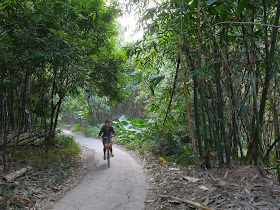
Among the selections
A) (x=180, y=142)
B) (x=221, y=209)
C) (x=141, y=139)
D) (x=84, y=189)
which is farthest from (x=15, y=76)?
(x=141, y=139)

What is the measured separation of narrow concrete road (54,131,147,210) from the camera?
13.1ft

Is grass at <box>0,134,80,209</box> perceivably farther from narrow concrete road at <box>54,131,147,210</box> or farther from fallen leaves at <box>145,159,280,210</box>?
fallen leaves at <box>145,159,280,210</box>

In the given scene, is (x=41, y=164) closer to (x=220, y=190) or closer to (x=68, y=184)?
(x=68, y=184)

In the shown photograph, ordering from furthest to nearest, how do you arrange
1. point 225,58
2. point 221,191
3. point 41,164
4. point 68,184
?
1. point 41,164
2. point 68,184
3. point 221,191
4. point 225,58

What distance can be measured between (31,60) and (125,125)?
9.98 m

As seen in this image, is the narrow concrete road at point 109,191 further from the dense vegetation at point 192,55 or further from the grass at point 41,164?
the dense vegetation at point 192,55

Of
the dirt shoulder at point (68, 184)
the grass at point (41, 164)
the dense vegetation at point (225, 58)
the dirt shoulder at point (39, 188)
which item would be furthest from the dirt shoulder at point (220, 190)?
the grass at point (41, 164)

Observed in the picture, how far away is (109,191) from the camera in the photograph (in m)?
4.69

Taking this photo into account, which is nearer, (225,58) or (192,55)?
(225,58)

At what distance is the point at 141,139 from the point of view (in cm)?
1063

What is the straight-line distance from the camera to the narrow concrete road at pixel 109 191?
3982 millimetres

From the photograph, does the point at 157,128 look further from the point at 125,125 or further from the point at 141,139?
the point at 125,125

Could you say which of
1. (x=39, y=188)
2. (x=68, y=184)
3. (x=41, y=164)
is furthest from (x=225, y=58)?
(x=41, y=164)

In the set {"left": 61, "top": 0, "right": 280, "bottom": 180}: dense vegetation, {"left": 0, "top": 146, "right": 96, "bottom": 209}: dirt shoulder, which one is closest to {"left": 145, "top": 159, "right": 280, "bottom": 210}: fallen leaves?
{"left": 61, "top": 0, "right": 280, "bottom": 180}: dense vegetation
